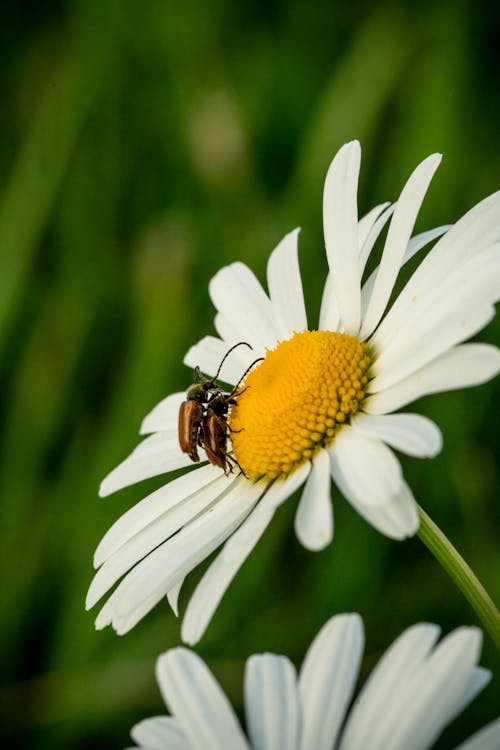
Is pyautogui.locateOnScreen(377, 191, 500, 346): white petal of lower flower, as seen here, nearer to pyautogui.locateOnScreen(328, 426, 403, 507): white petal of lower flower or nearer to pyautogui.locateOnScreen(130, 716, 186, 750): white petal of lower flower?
pyautogui.locateOnScreen(328, 426, 403, 507): white petal of lower flower

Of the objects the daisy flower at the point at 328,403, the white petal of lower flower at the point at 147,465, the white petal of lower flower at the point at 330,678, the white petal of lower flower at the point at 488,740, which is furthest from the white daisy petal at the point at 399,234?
the white petal of lower flower at the point at 488,740

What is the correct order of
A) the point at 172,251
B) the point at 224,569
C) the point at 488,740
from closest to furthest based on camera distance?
1. the point at 488,740
2. the point at 224,569
3. the point at 172,251

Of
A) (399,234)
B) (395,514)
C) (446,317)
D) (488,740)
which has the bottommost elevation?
(488,740)

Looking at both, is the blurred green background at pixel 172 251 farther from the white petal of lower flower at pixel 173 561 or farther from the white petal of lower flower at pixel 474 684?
the white petal of lower flower at pixel 474 684

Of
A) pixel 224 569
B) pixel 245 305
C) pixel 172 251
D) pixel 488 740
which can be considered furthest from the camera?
pixel 172 251

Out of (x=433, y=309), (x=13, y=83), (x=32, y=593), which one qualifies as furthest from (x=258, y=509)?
(x=13, y=83)

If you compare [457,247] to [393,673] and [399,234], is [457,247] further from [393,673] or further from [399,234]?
[393,673]

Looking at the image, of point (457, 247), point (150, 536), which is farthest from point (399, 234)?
point (150, 536)
